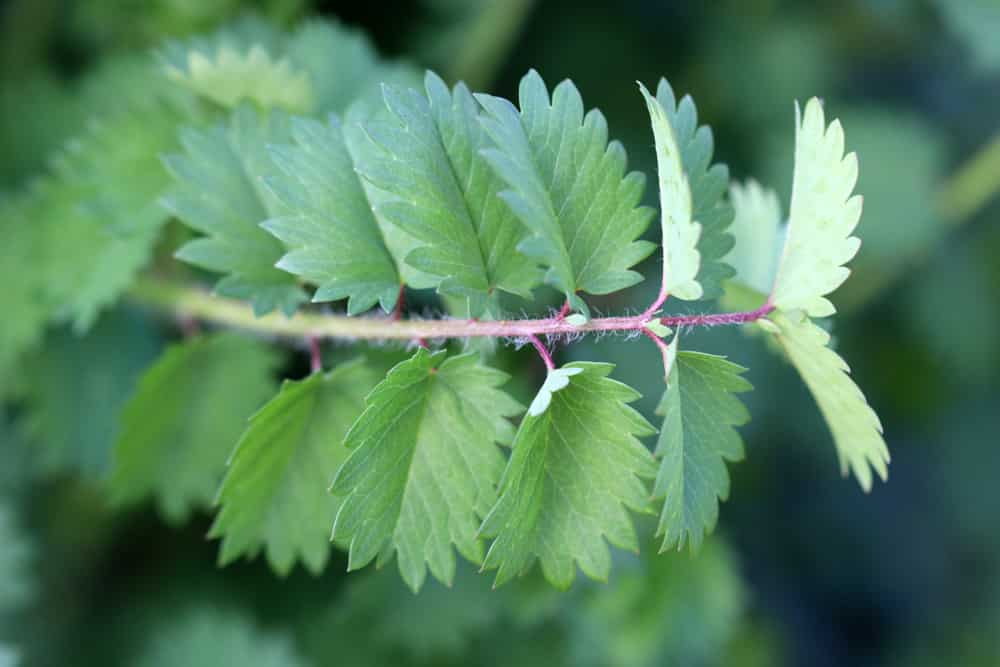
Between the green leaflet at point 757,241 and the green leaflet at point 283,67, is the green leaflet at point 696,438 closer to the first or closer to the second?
the green leaflet at point 757,241

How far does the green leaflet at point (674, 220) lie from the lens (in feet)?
2.47

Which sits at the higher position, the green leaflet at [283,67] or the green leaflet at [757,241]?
the green leaflet at [757,241]

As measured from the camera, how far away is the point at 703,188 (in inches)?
36.4

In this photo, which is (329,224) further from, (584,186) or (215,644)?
A: (215,644)

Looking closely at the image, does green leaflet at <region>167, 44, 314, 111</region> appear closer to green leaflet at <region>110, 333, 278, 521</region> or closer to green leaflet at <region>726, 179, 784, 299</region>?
green leaflet at <region>110, 333, 278, 521</region>

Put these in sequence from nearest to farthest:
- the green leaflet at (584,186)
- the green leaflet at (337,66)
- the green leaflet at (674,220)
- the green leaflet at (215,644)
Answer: the green leaflet at (674,220) < the green leaflet at (584,186) < the green leaflet at (337,66) < the green leaflet at (215,644)

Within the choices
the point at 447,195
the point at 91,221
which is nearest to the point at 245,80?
the point at 91,221

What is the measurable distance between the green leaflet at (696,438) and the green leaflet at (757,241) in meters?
0.20

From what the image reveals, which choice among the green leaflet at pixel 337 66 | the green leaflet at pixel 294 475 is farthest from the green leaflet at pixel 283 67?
the green leaflet at pixel 294 475

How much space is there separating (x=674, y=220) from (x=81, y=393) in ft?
3.58

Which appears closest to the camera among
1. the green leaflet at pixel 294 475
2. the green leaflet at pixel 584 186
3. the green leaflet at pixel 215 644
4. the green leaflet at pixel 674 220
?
the green leaflet at pixel 674 220

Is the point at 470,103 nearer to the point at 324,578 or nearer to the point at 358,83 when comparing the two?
the point at 358,83

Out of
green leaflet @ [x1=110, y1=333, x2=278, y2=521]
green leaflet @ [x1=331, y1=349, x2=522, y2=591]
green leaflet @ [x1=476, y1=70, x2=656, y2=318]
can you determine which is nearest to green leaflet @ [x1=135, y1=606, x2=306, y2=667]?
green leaflet @ [x1=110, y1=333, x2=278, y2=521]

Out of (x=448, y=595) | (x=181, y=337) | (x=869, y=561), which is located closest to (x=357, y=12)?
(x=181, y=337)
